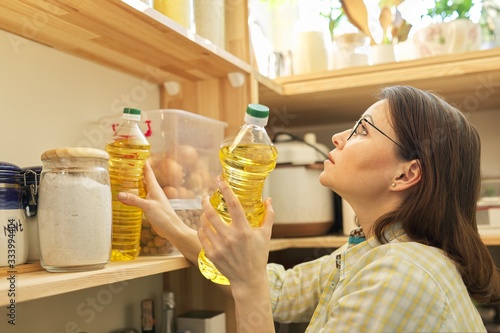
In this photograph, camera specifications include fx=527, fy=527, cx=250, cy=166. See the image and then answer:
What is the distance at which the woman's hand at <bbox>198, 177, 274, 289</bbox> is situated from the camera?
88 cm

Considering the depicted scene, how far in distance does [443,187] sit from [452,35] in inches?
28.6

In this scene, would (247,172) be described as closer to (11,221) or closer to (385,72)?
(11,221)

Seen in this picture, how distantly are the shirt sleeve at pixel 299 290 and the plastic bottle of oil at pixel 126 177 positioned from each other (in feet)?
1.22

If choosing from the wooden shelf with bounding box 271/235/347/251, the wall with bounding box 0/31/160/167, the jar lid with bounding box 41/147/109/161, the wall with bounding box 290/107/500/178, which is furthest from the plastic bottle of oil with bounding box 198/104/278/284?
the wall with bounding box 290/107/500/178

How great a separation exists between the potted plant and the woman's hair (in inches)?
22.5

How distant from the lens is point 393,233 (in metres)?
0.98

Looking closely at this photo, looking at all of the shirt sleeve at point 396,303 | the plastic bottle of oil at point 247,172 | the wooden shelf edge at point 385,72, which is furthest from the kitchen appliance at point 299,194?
the shirt sleeve at point 396,303

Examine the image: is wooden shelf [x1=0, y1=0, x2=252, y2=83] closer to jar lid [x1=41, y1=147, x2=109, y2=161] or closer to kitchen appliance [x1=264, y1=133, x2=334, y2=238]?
jar lid [x1=41, y1=147, x2=109, y2=161]

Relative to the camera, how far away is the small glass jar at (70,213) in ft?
2.62

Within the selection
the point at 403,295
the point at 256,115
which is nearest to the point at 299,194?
the point at 256,115

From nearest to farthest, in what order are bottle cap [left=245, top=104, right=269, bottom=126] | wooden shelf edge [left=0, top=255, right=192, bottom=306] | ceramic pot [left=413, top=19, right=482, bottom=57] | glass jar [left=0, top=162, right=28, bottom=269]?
1. wooden shelf edge [left=0, top=255, right=192, bottom=306]
2. glass jar [left=0, top=162, right=28, bottom=269]
3. bottle cap [left=245, top=104, right=269, bottom=126]
4. ceramic pot [left=413, top=19, right=482, bottom=57]

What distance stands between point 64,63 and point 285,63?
2.58 ft

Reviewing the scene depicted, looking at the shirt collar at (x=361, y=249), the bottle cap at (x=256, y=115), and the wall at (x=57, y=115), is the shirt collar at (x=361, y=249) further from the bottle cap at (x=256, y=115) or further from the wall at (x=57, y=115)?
the wall at (x=57, y=115)

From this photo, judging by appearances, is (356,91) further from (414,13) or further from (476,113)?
(476,113)
